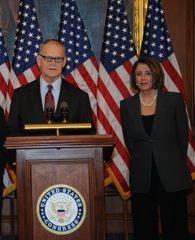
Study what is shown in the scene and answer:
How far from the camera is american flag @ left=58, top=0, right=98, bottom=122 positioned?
476 centimetres

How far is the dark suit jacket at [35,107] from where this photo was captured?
313 centimetres

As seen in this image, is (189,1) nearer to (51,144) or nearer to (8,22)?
(8,22)

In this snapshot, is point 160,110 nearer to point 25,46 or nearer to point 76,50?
point 76,50

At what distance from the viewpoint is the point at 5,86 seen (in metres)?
4.70

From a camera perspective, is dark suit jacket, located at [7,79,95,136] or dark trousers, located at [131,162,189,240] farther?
dark trousers, located at [131,162,189,240]

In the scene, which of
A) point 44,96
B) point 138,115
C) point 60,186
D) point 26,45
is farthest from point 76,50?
point 60,186

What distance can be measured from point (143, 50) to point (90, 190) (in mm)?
2673

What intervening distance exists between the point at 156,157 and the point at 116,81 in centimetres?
127

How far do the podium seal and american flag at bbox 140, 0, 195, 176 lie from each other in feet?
8.45

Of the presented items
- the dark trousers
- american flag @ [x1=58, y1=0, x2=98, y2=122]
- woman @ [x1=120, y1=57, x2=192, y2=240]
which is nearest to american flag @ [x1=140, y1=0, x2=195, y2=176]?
american flag @ [x1=58, y1=0, x2=98, y2=122]

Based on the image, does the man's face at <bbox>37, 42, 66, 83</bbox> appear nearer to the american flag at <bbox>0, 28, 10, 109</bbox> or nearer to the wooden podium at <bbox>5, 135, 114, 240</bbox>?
the wooden podium at <bbox>5, 135, 114, 240</bbox>

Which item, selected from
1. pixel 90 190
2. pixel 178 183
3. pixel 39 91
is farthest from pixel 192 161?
pixel 90 190

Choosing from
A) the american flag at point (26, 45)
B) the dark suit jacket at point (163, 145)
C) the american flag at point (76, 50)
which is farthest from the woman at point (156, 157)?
the american flag at point (26, 45)

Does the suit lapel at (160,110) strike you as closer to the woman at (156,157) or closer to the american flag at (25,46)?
the woman at (156,157)
